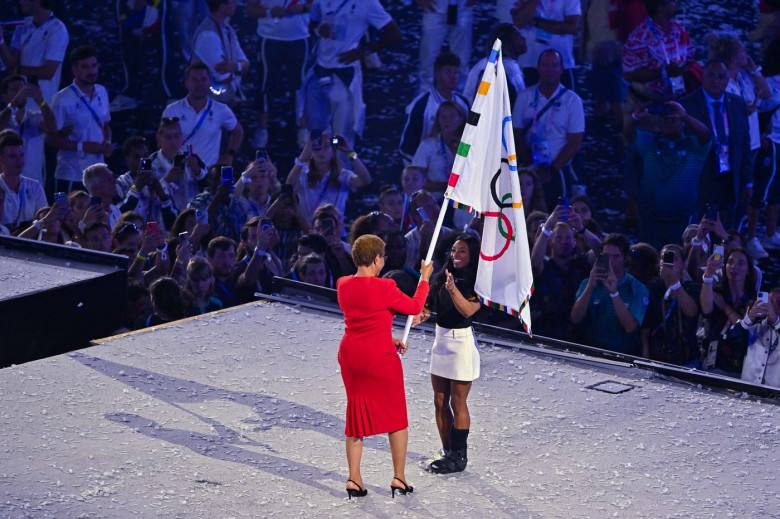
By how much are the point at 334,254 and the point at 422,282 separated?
11.7 feet

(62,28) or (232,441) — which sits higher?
(62,28)

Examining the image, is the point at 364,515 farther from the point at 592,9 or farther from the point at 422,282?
the point at 592,9

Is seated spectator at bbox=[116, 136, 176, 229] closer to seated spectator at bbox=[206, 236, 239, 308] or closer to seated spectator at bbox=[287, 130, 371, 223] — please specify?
seated spectator at bbox=[287, 130, 371, 223]

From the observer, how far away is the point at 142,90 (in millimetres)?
13086

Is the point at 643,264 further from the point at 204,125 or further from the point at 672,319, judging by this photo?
the point at 204,125

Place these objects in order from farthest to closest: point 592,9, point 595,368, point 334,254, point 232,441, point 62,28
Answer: point 62,28, point 592,9, point 334,254, point 595,368, point 232,441

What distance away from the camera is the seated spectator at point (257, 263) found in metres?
8.34

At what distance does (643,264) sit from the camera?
784 centimetres

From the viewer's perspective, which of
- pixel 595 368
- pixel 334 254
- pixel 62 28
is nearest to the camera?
pixel 595 368

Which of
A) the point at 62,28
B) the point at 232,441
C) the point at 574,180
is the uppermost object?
the point at 62,28

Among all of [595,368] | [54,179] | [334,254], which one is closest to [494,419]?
[595,368]

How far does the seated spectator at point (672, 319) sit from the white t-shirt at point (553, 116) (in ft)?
9.47

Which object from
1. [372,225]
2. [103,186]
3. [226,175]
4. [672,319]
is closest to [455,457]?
[672,319]

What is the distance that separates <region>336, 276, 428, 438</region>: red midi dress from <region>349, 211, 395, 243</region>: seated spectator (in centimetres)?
324
